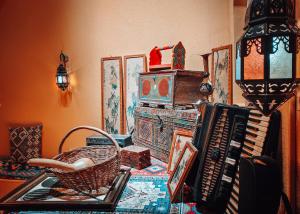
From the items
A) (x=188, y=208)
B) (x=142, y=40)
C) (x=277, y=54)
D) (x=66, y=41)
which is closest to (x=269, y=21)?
(x=277, y=54)

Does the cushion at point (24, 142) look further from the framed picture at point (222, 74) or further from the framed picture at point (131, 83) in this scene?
the framed picture at point (222, 74)

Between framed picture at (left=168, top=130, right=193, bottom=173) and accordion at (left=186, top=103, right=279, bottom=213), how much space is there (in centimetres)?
36

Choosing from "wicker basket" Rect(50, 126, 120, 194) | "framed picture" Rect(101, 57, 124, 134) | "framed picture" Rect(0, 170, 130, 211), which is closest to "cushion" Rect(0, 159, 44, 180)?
"framed picture" Rect(101, 57, 124, 134)

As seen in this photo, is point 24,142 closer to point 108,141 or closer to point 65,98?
point 65,98

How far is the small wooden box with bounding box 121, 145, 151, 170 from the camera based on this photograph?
195 centimetres

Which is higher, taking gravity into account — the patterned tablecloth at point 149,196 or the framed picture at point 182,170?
the framed picture at point 182,170

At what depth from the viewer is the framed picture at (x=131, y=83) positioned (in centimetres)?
317

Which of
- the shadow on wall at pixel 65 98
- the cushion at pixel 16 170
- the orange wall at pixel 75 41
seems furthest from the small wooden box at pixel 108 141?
the shadow on wall at pixel 65 98

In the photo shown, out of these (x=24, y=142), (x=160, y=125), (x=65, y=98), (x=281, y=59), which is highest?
(x=281, y=59)

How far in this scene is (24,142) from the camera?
366cm

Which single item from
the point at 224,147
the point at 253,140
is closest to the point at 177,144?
the point at 224,147

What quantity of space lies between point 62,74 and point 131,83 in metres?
1.00

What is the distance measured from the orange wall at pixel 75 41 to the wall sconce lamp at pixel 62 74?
3.0 inches

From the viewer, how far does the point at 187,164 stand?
134 cm
